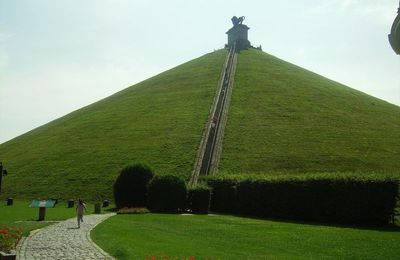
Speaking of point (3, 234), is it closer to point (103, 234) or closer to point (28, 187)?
point (103, 234)

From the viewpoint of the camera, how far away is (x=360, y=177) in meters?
23.6

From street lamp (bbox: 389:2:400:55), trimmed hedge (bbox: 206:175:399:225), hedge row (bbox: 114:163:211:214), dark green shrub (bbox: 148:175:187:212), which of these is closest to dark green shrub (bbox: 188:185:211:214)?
hedge row (bbox: 114:163:211:214)

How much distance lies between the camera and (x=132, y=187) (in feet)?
98.7

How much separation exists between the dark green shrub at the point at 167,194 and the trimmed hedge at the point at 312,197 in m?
2.72

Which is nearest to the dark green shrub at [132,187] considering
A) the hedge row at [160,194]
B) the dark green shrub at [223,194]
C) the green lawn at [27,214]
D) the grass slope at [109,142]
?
the hedge row at [160,194]

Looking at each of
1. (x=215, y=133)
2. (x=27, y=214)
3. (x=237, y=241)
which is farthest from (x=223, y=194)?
(x=215, y=133)

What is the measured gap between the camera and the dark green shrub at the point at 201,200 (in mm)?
27938

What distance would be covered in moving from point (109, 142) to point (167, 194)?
19956 mm

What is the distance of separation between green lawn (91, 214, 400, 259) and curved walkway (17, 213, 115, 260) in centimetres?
43

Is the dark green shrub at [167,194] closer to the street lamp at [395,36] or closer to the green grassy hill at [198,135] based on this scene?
the green grassy hill at [198,135]

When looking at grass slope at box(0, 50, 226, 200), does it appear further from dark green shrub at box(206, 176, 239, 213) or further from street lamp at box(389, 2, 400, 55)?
street lamp at box(389, 2, 400, 55)

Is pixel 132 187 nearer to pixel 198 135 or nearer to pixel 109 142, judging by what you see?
pixel 198 135

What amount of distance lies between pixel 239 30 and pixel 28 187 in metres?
65.2

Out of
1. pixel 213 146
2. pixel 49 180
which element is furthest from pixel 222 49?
pixel 49 180
